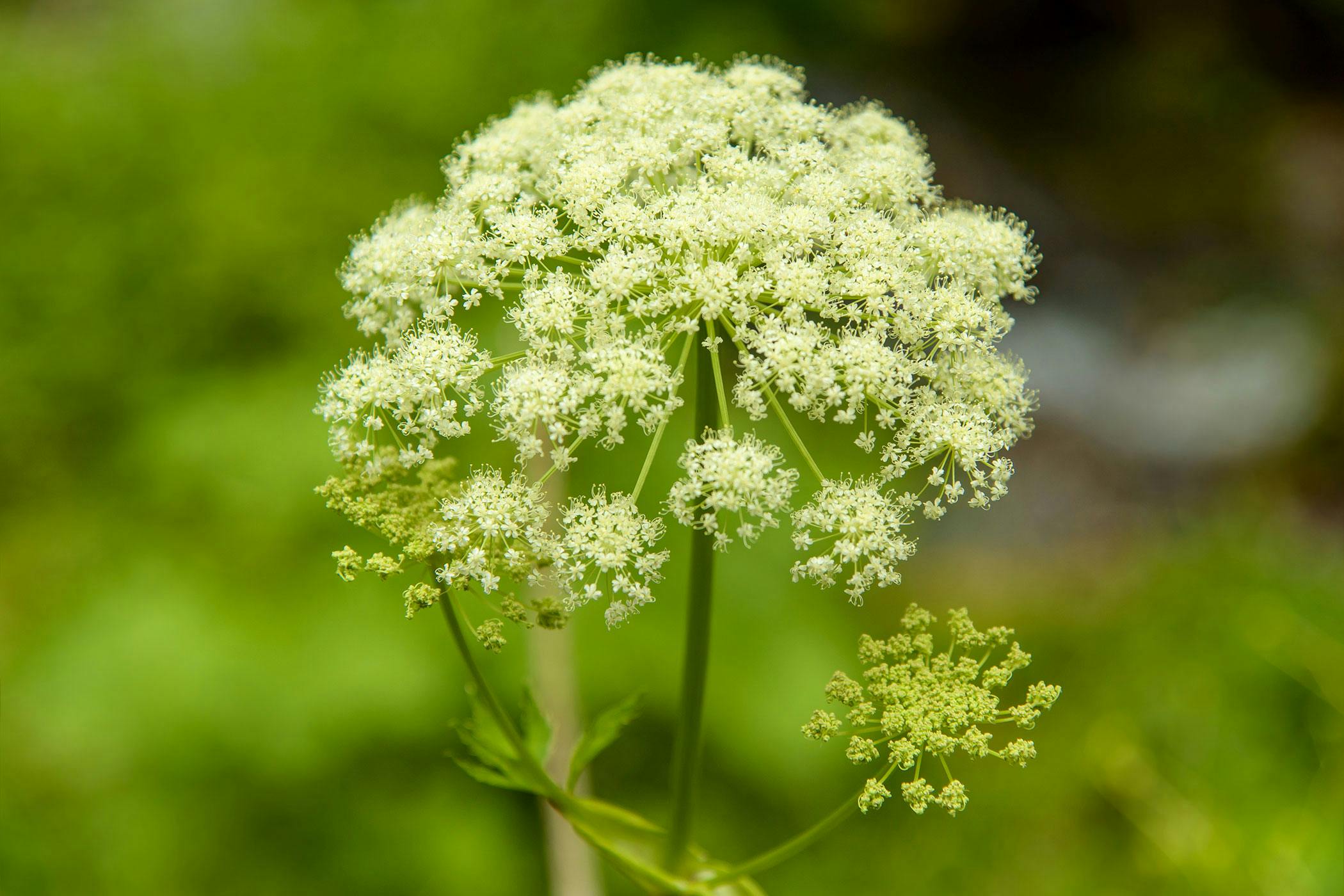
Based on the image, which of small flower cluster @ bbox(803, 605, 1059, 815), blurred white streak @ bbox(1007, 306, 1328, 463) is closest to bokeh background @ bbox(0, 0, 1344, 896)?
blurred white streak @ bbox(1007, 306, 1328, 463)

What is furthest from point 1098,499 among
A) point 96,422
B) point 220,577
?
point 96,422

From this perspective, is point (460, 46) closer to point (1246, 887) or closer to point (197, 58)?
point (197, 58)

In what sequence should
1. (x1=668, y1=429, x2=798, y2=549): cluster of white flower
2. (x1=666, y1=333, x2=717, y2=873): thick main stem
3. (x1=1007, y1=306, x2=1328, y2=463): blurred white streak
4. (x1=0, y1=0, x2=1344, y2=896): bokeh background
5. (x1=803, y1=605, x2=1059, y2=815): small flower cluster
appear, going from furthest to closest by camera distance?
(x1=1007, y1=306, x2=1328, y2=463): blurred white streak → (x1=0, y1=0, x2=1344, y2=896): bokeh background → (x1=666, y1=333, x2=717, y2=873): thick main stem → (x1=668, y1=429, x2=798, y2=549): cluster of white flower → (x1=803, y1=605, x2=1059, y2=815): small flower cluster

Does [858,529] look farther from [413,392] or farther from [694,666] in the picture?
[413,392]

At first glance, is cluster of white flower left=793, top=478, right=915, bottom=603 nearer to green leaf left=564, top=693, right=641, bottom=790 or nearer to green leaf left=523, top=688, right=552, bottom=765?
green leaf left=564, top=693, right=641, bottom=790

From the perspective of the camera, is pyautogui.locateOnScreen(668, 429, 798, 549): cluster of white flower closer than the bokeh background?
Yes

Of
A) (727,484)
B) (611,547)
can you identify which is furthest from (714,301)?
(611,547)
